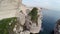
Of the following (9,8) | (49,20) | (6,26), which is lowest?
(49,20)

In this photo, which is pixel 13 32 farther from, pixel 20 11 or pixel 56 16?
pixel 56 16

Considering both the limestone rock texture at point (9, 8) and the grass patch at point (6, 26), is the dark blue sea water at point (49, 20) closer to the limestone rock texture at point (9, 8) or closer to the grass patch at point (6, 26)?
the limestone rock texture at point (9, 8)

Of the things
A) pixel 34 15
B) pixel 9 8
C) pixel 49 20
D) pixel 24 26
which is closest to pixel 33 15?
pixel 34 15

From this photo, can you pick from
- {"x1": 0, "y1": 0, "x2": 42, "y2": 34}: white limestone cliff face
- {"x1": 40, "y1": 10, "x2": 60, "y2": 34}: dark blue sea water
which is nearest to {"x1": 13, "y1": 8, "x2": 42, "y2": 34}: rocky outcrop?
{"x1": 0, "y1": 0, "x2": 42, "y2": 34}: white limestone cliff face

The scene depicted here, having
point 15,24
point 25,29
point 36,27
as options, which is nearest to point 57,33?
point 36,27

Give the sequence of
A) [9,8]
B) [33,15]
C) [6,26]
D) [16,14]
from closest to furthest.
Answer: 1. [6,26]
2. [16,14]
3. [9,8]
4. [33,15]

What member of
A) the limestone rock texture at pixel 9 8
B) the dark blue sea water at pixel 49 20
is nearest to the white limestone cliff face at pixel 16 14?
the limestone rock texture at pixel 9 8

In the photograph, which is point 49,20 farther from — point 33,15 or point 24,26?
point 24,26
